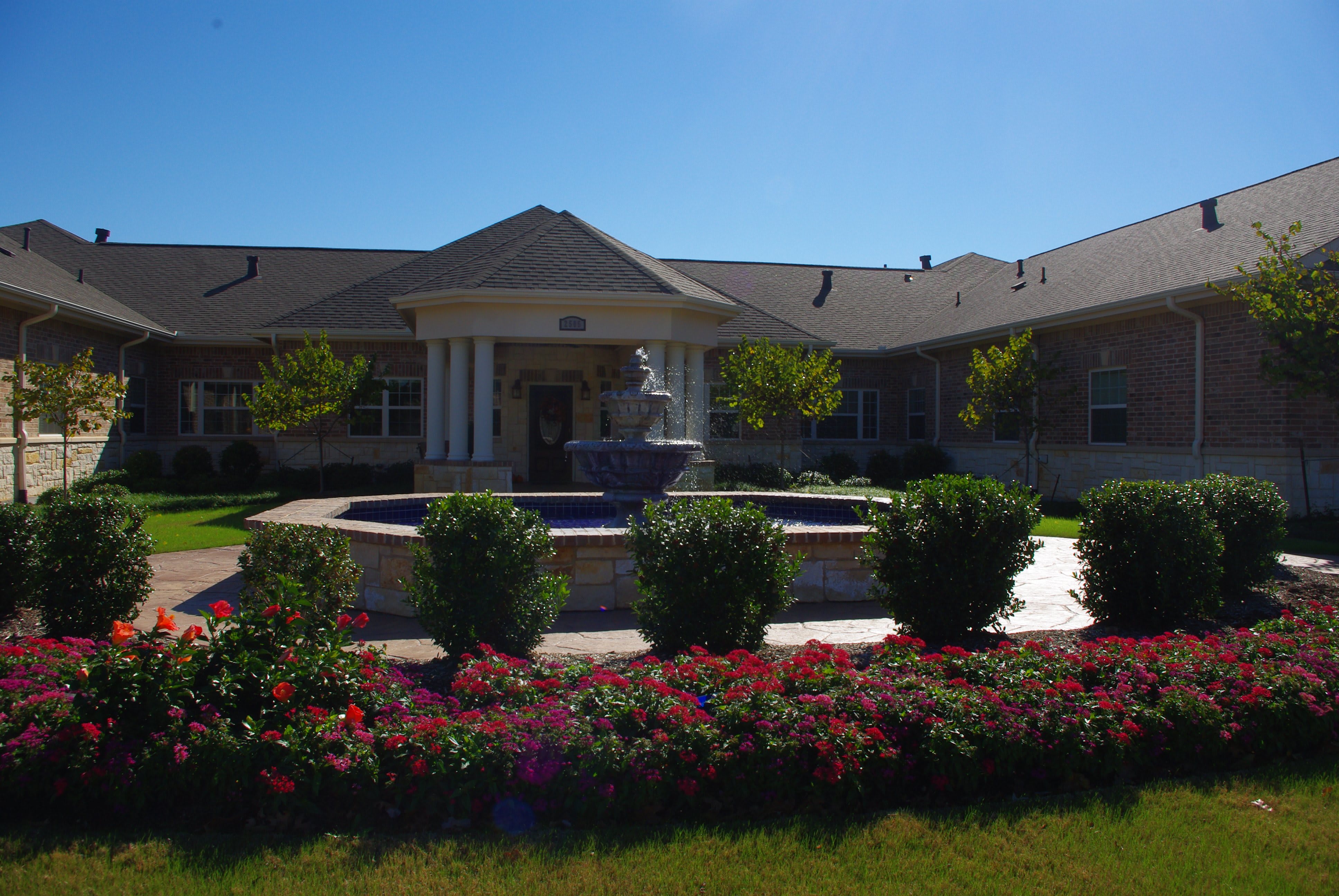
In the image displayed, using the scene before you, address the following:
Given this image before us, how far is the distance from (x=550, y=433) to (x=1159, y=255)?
43.7 feet

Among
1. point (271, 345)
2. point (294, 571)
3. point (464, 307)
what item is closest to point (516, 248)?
point (464, 307)

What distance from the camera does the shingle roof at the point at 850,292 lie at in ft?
81.6

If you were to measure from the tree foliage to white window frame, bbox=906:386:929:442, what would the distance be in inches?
199

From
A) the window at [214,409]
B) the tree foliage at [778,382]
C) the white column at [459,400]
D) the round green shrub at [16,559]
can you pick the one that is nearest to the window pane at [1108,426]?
the tree foliage at [778,382]

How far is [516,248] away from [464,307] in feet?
6.88

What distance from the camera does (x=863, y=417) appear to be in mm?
24344

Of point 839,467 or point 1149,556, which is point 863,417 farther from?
point 1149,556

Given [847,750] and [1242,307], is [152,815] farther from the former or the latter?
[1242,307]

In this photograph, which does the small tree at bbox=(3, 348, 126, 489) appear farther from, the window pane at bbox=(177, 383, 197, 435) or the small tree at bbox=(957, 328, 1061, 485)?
the small tree at bbox=(957, 328, 1061, 485)

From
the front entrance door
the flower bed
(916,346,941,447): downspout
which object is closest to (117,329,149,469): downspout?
the front entrance door

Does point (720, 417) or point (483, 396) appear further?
point (720, 417)

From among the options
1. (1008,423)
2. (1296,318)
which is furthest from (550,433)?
(1296,318)

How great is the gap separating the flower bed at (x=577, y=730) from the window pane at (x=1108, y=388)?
1371 centimetres

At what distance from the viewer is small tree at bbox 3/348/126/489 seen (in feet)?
50.2
